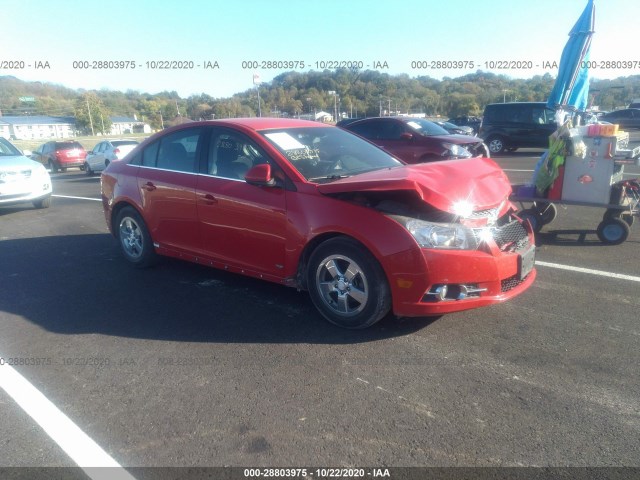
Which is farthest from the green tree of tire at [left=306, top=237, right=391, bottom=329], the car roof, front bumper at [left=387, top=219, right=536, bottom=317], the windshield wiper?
front bumper at [left=387, top=219, right=536, bottom=317]

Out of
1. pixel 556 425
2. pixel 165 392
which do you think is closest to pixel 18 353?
pixel 165 392

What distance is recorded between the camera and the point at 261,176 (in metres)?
4.11

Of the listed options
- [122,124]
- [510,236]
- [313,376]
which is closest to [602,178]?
[510,236]

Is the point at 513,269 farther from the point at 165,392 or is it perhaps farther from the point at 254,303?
the point at 165,392

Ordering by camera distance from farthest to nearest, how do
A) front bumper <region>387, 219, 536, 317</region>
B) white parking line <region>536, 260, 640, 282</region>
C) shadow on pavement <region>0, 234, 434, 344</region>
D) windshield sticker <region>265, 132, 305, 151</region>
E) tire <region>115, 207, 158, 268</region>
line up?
tire <region>115, 207, 158, 268</region> < white parking line <region>536, 260, 640, 282</region> < windshield sticker <region>265, 132, 305, 151</region> < shadow on pavement <region>0, 234, 434, 344</region> < front bumper <region>387, 219, 536, 317</region>

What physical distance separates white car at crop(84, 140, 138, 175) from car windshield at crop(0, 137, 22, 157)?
29.1 ft

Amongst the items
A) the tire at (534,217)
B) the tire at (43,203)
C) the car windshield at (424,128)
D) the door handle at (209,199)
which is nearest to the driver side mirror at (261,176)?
the door handle at (209,199)

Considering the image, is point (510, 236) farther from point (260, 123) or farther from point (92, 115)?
point (92, 115)

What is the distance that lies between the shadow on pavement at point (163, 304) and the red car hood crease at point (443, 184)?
1.08 metres

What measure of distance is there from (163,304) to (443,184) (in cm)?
280

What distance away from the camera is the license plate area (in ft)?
12.8

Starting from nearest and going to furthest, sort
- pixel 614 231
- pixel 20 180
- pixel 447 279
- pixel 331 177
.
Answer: pixel 447 279 < pixel 331 177 < pixel 614 231 < pixel 20 180

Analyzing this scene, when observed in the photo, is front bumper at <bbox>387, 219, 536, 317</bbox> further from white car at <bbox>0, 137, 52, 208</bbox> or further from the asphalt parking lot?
white car at <bbox>0, 137, 52, 208</bbox>

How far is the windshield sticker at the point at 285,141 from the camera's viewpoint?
178 inches
